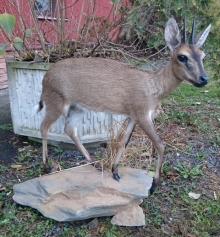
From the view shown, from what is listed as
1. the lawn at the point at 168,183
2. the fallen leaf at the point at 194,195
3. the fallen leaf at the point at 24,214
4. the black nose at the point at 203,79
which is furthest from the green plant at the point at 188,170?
the fallen leaf at the point at 24,214

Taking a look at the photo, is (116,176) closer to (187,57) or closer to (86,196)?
(86,196)

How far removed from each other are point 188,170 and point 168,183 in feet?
0.99

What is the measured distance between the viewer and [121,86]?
3322mm

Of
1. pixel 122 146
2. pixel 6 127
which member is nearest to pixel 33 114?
pixel 6 127

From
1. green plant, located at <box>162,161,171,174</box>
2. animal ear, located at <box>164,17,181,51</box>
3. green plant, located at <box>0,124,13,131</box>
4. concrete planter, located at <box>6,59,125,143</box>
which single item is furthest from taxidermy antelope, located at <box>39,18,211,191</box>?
green plant, located at <box>0,124,13,131</box>

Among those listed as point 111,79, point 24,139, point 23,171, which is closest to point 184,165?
point 111,79

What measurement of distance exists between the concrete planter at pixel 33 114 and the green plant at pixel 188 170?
818 mm

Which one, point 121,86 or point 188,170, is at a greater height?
point 121,86

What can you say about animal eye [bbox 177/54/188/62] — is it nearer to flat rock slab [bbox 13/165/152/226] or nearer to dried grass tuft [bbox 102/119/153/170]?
dried grass tuft [bbox 102/119/153/170]

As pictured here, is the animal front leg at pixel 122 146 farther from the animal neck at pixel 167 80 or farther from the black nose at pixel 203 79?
the black nose at pixel 203 79

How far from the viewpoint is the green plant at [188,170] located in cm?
392

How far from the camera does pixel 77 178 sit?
3.36m

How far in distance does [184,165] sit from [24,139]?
197 cm

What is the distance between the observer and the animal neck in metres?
3.16
